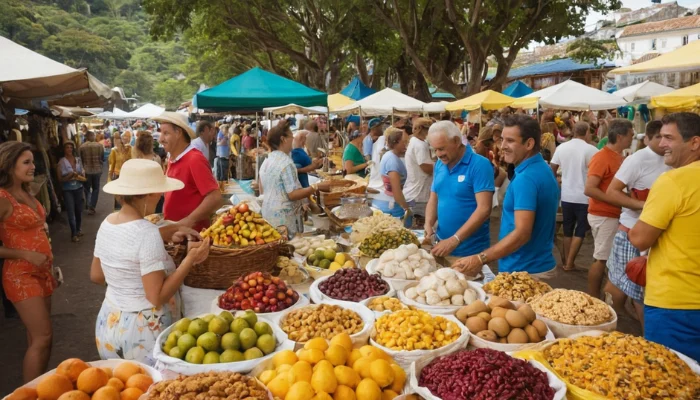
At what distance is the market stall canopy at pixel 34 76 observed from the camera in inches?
192

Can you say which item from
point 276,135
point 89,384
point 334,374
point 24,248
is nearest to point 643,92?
point 276,135

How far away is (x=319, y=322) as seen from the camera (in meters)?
2.78

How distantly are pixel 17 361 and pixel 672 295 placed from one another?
5624mm

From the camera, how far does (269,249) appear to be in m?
3.59

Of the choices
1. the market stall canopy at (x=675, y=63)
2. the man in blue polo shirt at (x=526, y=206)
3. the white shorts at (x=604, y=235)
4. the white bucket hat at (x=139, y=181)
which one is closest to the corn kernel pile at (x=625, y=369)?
the man in blue polo shirt at (x=526, y=206)

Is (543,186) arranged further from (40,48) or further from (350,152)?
(40,48)

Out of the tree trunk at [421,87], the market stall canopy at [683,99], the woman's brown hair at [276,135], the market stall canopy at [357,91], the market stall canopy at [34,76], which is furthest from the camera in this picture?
the tree trunk at [421,87]

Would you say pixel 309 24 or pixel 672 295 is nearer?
pixel 672 295

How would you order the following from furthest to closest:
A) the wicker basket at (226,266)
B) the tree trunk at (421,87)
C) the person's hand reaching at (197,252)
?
1. the tree trunk at (421,87)
2. the wicker basket at (226,266)
3. the person's hand reaching at (197,252)

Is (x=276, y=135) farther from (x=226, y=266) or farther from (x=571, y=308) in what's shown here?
(x=571, y=308)

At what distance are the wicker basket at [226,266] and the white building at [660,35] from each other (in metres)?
32.0

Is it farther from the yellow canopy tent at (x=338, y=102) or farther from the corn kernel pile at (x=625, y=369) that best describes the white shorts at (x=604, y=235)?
the yellow canopy tent at (x=338, y=102)

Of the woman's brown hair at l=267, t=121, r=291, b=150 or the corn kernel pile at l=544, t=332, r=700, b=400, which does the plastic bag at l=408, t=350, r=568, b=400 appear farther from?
the woman's brown hair at l=267, t=121, r=291, b=150

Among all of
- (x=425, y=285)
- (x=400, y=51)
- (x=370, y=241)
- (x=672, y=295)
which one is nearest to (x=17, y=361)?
(x=370, y=241)
